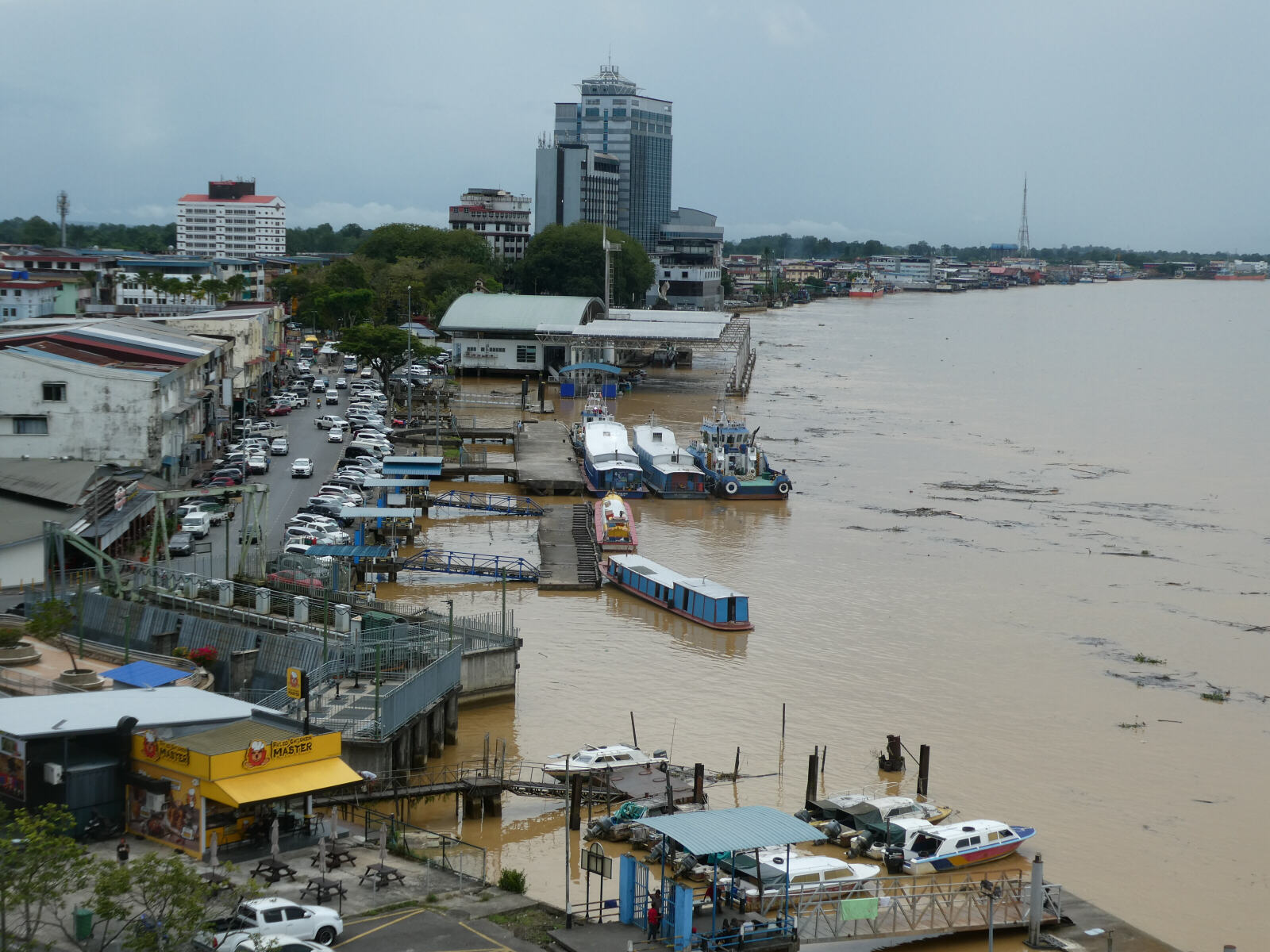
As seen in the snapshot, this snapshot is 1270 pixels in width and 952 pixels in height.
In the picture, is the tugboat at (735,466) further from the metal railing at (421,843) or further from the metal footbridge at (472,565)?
the metal railing at (421,843)

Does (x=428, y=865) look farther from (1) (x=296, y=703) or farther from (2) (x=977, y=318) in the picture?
(2) (x=977, y=318)

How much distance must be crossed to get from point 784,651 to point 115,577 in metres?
11.5

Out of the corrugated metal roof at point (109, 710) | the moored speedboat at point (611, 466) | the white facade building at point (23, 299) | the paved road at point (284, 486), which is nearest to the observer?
the corrugated metal roof at point (109, 710)

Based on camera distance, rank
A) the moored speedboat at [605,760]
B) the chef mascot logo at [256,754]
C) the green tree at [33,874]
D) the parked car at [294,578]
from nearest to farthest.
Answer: the green tree at [33,874]
the chef mascot logo at [256,754]
the moored speedboat at [605,760]
the parked car at [294,578]

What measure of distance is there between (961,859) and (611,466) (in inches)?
978

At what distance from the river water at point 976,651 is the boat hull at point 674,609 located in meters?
0.23

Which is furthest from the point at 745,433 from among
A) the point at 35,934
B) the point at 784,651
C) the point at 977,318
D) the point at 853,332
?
the point at 977,318

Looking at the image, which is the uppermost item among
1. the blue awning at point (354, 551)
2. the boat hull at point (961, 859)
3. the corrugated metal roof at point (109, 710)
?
the corrugated metal roof at point (109, 710)

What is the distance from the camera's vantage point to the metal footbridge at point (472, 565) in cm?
2953

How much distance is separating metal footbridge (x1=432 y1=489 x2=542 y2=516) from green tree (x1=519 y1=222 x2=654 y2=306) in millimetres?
56835

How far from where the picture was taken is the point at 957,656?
25.8 metres

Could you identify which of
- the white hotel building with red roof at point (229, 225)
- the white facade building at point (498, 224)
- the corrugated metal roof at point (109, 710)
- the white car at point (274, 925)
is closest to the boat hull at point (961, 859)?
the white car at point (274, 925)

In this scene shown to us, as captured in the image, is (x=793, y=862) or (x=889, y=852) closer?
(x=793, y=862)

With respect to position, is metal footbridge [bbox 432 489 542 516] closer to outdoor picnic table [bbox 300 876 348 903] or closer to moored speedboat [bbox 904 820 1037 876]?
moored speedboat [bbox 904 820 1037 876]
